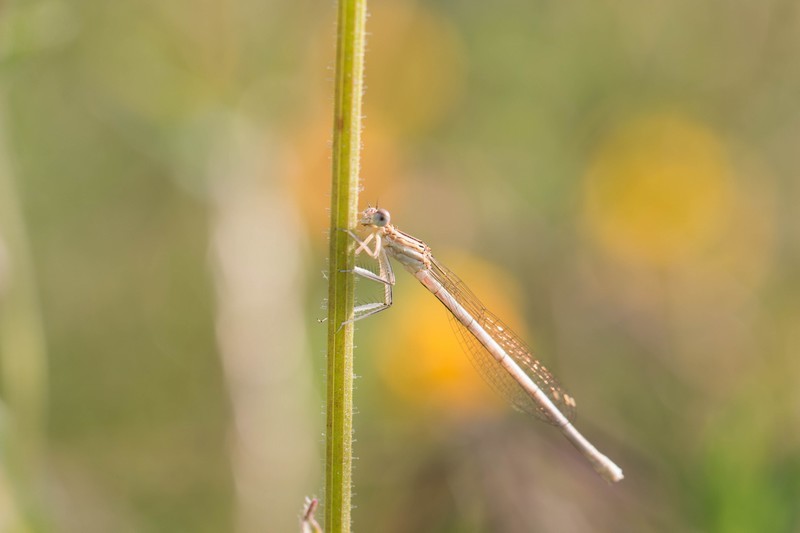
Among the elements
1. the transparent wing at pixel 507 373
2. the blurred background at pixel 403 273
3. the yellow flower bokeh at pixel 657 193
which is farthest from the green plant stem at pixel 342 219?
the yellow flower bokeh at pixel 657 193

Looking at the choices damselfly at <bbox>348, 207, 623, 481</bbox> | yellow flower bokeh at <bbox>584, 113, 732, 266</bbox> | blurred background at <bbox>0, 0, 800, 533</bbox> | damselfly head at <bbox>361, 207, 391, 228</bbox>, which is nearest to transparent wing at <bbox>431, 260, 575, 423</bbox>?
damselfly at <bbox>348, 207, 623, 481</bbox>

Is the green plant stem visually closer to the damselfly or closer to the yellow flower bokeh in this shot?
the damselfly

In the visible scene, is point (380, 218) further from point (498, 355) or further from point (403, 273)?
point (403, 273)

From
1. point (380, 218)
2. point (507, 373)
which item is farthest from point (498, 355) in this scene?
point (380, 218)

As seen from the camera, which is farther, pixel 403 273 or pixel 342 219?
pixel 403 273

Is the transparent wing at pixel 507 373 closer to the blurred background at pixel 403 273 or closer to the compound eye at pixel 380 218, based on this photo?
the blurred background at pixel 403 273

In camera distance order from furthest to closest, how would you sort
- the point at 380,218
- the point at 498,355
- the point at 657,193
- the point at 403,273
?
the point at 657,193
the point at 403,273
the point at 498,355
the point at 380,218

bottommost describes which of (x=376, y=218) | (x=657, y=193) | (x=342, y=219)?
(x=657, y=193)
